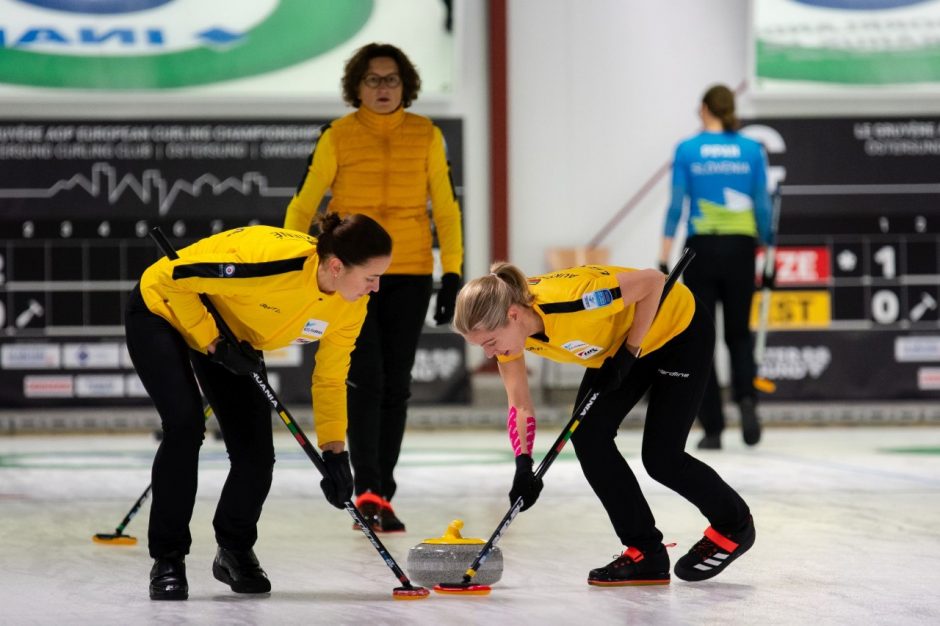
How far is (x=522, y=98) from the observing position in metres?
8.59

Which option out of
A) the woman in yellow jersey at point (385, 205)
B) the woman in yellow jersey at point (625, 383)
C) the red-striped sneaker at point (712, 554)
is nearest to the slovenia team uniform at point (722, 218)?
the woman in yellow jersey at point (385, 205)

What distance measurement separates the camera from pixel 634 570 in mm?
3398

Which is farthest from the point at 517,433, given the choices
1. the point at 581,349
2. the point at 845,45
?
the point at 845,45

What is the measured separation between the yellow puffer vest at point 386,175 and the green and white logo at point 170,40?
3.93 metres

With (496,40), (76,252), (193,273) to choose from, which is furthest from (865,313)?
(193,273)

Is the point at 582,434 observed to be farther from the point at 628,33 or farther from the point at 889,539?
the point at 628,33

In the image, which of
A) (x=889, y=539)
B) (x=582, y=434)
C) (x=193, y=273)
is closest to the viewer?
(x=193, y=273)

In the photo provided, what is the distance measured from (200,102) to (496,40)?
172 centimetres

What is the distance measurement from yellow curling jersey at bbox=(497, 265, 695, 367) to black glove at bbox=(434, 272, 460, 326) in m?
0.94

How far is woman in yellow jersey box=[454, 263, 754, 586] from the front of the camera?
3266 millimetres

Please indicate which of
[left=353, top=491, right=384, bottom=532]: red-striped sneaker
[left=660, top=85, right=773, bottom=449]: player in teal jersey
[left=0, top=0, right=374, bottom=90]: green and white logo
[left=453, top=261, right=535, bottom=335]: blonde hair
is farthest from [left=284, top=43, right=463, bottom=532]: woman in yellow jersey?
[left=0, top=0, right=374, bottom=90]: green and white logo

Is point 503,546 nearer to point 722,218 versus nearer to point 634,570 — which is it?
point 634,570

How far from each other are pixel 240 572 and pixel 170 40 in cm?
544

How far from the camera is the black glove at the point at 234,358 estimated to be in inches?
125
